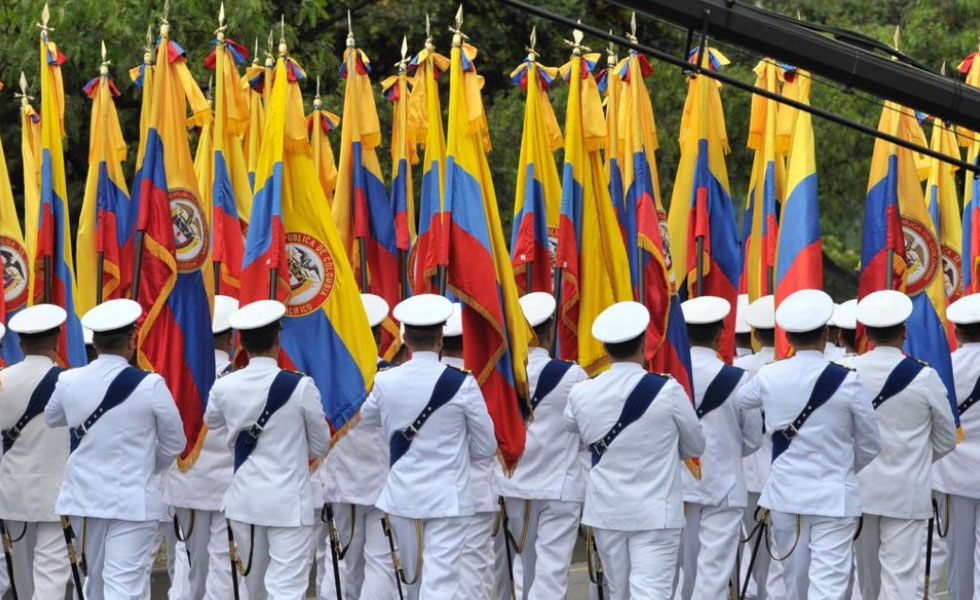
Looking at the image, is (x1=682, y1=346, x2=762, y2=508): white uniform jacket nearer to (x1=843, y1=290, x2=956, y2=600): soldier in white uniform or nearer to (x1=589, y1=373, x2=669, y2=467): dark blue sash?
(x1=843, y1=290, x2=956, y2=600): soldier in white uniform

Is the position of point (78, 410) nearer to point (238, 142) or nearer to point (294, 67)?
point (294, 67)

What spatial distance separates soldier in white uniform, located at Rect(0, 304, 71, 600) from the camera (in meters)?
9.19

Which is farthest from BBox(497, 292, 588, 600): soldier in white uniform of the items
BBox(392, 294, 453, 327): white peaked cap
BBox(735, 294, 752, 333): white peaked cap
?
BBox(735, 294, 752, 333): white peaked cap

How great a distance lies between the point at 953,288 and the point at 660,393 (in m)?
4.72

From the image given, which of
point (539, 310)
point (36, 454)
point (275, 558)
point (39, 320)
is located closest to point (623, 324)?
point (539, 310)

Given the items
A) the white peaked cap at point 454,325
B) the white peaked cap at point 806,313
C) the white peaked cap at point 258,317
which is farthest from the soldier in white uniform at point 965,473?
the white peaked cap at point 258,317

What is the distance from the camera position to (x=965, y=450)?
392 inches

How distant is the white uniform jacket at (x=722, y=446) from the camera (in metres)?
9.91

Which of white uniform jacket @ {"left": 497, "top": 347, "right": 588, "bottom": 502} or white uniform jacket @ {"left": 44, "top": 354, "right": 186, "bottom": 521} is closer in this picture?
white uniform jacket @ {"left": 44, "top": 354, "right": 186, "bottom": 521}

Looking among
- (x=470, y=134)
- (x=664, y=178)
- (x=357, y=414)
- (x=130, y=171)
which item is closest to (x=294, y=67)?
(x=470, y=134)

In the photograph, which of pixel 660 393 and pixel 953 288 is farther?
pixel 953 288

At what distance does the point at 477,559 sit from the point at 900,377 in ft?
8.60

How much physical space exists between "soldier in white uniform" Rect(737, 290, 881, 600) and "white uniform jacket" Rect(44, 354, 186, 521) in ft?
10.4

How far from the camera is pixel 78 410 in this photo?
853 centimetres
